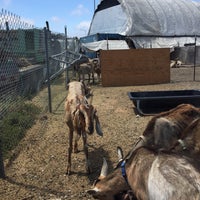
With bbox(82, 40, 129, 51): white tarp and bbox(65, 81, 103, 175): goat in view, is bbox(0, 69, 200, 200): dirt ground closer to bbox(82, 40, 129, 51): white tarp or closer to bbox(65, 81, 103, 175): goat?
bbox(65, 81, 103, 175): goat

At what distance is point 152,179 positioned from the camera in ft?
8.69

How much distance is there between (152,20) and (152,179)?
30265mm

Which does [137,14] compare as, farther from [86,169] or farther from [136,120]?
[86,169]

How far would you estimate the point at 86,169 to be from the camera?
5.09 m

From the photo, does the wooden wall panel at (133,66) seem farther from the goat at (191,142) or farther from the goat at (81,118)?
the goat at (191,142)

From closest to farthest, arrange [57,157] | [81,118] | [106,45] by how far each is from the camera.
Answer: [81,118]
[57,157]
[106,45]

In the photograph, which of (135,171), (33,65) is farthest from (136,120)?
(135,171)

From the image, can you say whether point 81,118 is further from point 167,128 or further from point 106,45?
point 106,45

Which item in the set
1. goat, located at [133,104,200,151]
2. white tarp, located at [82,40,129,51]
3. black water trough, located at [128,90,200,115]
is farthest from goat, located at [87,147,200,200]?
white tarp, located at [82,40,129,51]

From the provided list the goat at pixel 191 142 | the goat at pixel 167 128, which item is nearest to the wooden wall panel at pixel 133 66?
the goat at pixel 167 128

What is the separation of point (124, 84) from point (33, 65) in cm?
647

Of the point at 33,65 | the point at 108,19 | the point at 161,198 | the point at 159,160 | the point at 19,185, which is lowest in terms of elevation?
the point at 19,185

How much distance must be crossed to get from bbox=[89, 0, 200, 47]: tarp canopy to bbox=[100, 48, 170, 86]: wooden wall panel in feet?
47.3

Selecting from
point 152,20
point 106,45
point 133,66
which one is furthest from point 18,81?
point 152,20
